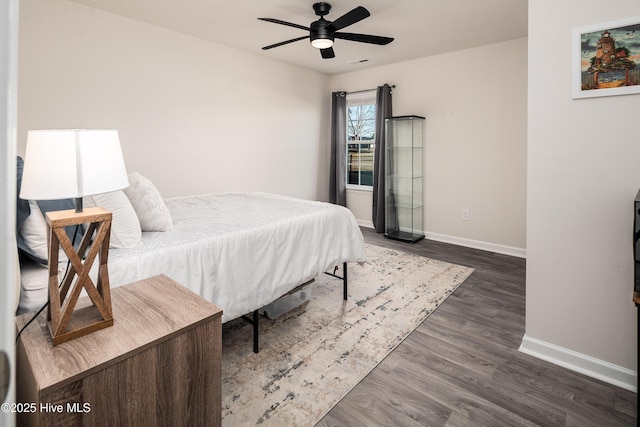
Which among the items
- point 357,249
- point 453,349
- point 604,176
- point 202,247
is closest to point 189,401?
point 202,247

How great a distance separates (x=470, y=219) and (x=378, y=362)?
305 centimetres

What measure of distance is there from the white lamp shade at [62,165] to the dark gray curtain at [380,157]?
4347 millimetres

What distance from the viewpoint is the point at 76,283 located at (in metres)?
1.04

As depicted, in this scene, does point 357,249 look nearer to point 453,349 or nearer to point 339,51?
point 453,349

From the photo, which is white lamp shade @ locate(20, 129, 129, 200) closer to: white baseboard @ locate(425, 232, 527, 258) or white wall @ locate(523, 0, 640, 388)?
white wall @ locate(523, 0, 640, 388)

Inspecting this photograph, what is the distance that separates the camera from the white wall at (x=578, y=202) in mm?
1729

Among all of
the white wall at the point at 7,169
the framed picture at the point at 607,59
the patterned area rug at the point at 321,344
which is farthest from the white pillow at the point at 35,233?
the framed picture at the point at 607,59

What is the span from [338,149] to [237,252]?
3.90 metres

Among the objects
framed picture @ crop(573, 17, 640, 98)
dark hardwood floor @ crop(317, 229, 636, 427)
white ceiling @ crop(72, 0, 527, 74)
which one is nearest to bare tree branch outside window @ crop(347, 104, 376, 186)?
white ceiling @ crop(72, 0, 527, 74)

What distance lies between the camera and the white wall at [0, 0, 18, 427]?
Result: 0.28 metres

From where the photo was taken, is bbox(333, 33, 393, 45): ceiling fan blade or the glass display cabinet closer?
bbox(333, 33, 393, 45): ceiling fan blade

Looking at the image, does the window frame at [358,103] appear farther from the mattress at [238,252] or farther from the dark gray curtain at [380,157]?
the mattress at [238,252]

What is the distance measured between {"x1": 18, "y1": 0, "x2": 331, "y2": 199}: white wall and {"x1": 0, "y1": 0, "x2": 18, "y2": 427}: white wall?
10.7 ft

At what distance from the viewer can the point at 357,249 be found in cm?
286
